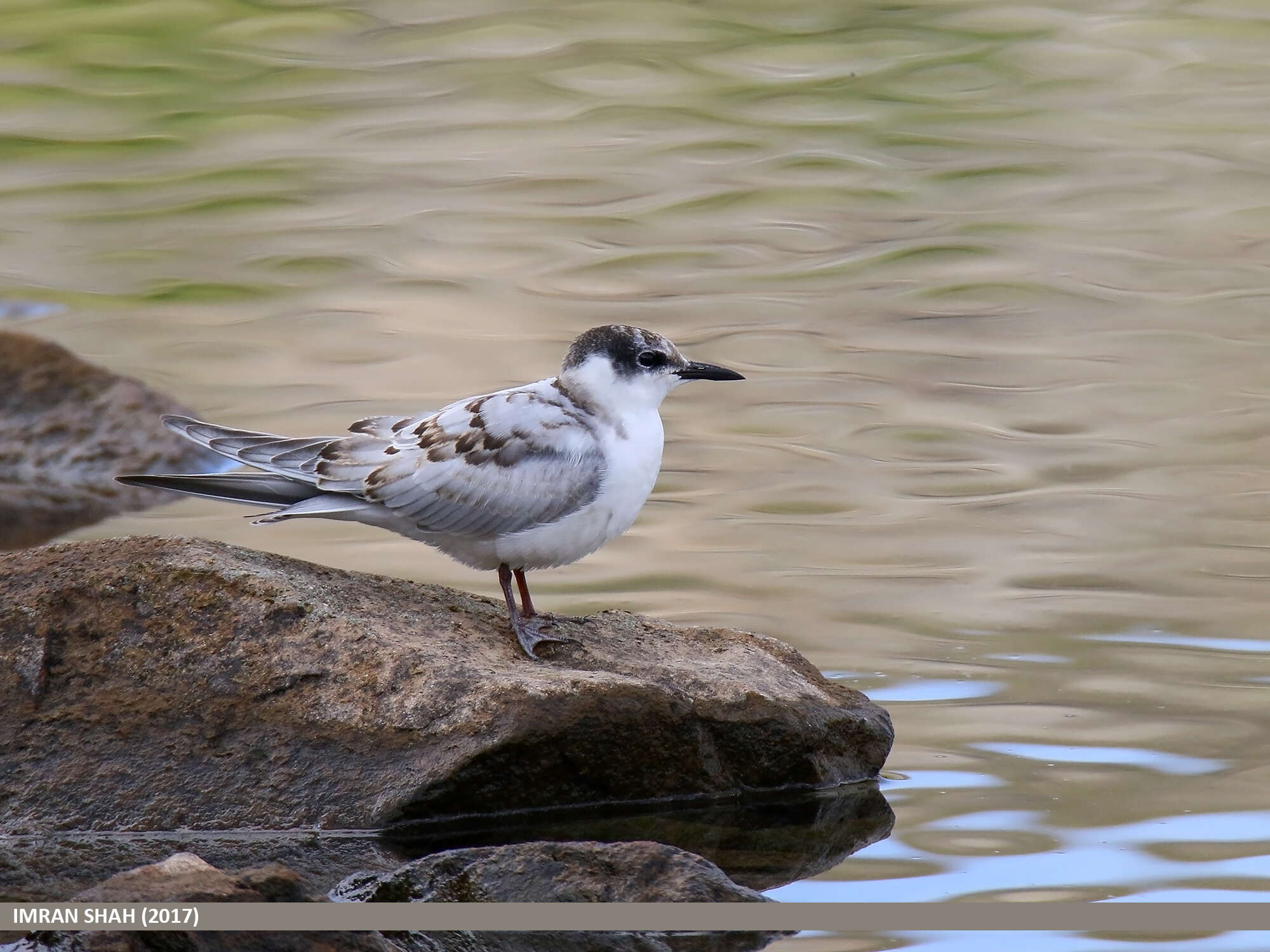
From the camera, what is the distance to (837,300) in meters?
11.1

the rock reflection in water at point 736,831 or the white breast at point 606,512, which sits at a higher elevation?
the white breast at point 606,512

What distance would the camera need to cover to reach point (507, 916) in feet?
13.9

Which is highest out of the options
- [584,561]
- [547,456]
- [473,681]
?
[547,456]

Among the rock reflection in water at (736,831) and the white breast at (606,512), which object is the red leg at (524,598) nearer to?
the white breast at (606,512)

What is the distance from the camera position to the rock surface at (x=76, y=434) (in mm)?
8648

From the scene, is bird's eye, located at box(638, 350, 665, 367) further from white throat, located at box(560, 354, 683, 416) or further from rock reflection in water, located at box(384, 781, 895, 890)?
rock reflection in water, located at box(384, 781, 895, 890)

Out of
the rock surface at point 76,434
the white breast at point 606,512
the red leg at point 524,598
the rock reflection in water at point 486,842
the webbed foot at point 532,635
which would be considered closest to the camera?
the rock reflection in water at point 486,842

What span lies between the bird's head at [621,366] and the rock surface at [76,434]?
344cm

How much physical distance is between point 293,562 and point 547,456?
2.68 ft

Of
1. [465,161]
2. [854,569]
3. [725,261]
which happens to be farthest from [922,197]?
[854,569]

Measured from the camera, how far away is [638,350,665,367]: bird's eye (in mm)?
5754

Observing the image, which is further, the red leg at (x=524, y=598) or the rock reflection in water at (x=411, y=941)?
the red leg at (x=524, y=598)

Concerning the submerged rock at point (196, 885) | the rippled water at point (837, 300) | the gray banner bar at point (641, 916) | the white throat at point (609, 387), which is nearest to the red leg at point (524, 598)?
the white throat at point (609, 387)

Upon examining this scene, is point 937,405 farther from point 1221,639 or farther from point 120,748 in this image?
point 120,748
